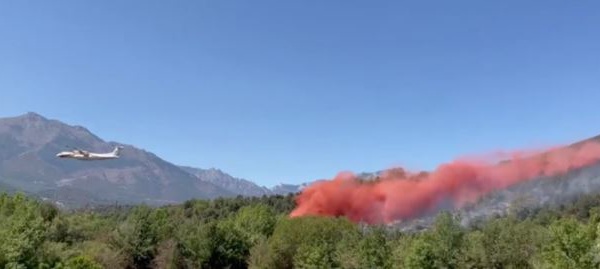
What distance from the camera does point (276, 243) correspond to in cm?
11769

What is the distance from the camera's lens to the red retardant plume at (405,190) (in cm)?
12581

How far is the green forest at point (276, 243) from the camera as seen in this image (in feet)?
259

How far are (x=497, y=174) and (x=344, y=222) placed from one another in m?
41.4

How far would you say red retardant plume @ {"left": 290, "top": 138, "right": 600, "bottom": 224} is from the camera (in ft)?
413

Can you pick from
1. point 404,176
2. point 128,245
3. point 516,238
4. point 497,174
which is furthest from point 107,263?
point 497,174

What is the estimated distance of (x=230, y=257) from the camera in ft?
419

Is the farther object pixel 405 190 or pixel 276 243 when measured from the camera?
pixel 405 190

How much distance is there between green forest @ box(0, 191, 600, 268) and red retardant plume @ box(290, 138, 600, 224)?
9036 mm

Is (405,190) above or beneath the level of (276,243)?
above

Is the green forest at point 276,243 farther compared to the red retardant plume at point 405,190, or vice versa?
the red retardant plume at point 405,190

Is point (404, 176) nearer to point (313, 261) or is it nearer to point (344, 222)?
point (344, 222)

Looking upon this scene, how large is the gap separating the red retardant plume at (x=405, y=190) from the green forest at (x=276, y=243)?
9036 millimetres

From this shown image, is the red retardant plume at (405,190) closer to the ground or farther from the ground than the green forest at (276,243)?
farther from the ground

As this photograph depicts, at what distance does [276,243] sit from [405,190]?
32.2m
